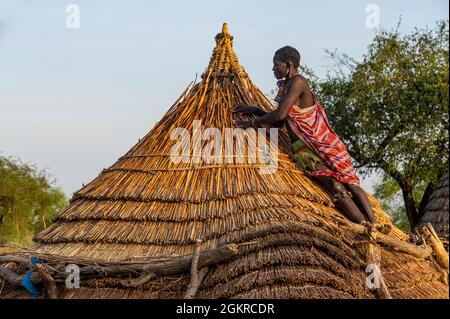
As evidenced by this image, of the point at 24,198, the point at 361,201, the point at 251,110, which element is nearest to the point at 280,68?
the point at 251,110

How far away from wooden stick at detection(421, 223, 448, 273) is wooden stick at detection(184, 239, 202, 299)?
1837mm

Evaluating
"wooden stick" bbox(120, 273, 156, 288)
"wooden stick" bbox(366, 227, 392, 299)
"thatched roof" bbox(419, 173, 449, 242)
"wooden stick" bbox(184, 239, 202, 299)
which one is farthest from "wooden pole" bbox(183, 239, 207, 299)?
"thatched roof" bbox(419, 173, 449, 242)

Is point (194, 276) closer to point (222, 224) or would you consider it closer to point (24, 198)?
point (222, 224)

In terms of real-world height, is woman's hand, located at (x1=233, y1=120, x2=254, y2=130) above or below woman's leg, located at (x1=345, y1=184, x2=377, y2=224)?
above

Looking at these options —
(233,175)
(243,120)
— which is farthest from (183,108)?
(233,175)

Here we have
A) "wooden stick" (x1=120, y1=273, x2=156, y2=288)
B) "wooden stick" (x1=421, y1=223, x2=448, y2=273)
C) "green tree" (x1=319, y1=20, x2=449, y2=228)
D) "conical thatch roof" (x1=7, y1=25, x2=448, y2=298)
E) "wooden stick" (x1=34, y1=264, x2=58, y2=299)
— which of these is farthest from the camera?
"green tree" (x1=319, y1=20, x2=449, y2=228)

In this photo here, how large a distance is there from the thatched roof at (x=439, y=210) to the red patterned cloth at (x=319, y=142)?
24.1ft

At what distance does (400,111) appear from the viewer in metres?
18.0

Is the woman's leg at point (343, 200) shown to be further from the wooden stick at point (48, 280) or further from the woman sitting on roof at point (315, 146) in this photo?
the wooden stick at point (48, 280)

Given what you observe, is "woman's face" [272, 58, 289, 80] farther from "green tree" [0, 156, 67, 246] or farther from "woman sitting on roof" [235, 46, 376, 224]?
"green tree" [0, 156, 67, 246]

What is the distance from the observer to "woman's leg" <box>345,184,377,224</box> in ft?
21.9

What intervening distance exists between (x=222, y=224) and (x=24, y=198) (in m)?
17.6

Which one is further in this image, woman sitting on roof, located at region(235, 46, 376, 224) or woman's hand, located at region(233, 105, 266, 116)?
woman's hand, located at region(233, 105, 266, 116)

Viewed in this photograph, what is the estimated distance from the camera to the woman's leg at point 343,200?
6574 millimetres
